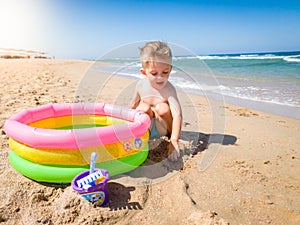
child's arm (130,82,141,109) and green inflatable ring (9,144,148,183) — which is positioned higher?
child's arm (130,82,141,109)

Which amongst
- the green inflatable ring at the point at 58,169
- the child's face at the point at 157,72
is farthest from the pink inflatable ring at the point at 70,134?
the child's face at the point at 157,72

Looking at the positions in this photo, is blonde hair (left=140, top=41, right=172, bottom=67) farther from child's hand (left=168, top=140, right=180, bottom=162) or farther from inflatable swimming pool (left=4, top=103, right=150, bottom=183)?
child's hand (left=168, top=140, right=180, bottom=162)

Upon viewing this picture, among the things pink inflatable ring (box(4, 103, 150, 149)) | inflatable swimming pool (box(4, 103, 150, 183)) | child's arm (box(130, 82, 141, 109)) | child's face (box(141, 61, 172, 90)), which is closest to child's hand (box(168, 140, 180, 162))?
inflatable swimming pool (box(4, 103, 150, 183))

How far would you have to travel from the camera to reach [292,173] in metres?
2.45

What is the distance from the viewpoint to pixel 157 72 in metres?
2.76

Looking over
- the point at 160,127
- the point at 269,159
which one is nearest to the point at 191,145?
the point at 160,127

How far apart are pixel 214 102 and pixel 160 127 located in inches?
128

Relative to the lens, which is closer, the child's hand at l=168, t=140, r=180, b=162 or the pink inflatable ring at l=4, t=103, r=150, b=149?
the pink inflatable ring at l=4, t=103, r=150, b=149

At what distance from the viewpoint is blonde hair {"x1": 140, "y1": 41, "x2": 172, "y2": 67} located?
8.75 ft

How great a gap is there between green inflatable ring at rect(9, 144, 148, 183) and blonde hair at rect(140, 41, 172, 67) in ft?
3.40

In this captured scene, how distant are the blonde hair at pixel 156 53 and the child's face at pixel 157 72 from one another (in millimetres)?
41

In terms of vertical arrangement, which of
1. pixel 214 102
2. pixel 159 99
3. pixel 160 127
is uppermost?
pixel 159 99

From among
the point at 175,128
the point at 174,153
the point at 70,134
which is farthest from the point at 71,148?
the point at 175,128

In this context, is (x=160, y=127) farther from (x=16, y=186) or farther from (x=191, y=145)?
(x=16, y=186)
